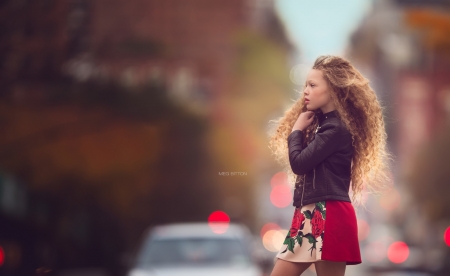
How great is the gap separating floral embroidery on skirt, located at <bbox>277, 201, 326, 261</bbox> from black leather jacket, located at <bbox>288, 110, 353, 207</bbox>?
4 centimetres

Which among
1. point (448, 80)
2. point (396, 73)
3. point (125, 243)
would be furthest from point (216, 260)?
point (396, 73)

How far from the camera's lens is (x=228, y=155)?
31.2 metres

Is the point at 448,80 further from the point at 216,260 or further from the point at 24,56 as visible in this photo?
the point at 216,260

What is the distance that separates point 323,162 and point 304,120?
0.76 feet

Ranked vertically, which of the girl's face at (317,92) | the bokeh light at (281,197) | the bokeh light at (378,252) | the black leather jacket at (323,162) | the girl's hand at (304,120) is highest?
→ the bokeh light at (281,197)

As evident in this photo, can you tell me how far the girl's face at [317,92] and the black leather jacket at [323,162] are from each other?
0.29 feet

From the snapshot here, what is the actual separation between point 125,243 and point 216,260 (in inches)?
645

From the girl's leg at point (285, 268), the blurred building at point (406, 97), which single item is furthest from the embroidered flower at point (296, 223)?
the blurred building at point (406, 97)

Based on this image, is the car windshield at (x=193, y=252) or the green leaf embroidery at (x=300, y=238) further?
the car windshield at (x=193, y=252)

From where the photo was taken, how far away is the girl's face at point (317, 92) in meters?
4.06

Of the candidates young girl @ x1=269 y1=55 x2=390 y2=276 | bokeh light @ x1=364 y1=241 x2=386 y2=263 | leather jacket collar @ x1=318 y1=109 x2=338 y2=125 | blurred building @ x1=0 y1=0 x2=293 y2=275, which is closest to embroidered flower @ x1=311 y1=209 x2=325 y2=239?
young girl @ x1=269 y1=55 x2=390 y2=276

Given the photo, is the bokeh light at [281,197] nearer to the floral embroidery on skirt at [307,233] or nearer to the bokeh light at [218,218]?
the bokeh light at [218,218]

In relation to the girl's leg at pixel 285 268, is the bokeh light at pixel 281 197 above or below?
above

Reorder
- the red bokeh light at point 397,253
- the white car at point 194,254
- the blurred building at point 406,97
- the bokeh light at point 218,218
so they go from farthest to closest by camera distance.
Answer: the blurred building at point 406,97, the red bokeh light at point 397,253, the bokeh light at point 218,218, the white car at point 194,254
